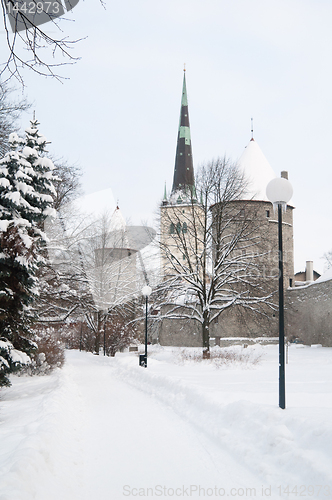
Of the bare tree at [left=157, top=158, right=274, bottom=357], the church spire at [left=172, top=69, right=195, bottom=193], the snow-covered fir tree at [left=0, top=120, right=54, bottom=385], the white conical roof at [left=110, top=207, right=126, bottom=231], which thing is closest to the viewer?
the snow-covered fir tree at [left=0, top=120, right=54, bottom=385]

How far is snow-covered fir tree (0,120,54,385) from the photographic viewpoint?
29.9ft

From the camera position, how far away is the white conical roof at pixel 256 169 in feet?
109

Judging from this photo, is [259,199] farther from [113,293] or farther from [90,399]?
[90,399]

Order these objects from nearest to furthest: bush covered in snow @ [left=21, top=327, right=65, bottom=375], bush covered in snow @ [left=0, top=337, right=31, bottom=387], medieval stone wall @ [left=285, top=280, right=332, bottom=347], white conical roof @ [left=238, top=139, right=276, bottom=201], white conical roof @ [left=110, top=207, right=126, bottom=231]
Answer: bush covered in snow @ [left=0, top=337, right=31, bottom=387] < bush covered in snow @ [left=21, top=327, right=65, bottom=375] < medieval stone wall @ [left=285, top=280, right=332, bottom=347] < white conical roof @ [left=238, top=139, right=276, bottom=201] < white conical roof @ [left=110, top=207, right=126, bottom=231]

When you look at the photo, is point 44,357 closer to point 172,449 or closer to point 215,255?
point 172,449

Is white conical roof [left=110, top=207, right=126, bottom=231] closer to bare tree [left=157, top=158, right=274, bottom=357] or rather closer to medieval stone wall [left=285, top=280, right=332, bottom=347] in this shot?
bare tree [left=157, top=158, right=274, bottom=357]

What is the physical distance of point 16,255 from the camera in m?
9.23

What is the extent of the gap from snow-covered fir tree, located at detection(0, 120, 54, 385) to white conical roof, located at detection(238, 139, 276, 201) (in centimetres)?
2486

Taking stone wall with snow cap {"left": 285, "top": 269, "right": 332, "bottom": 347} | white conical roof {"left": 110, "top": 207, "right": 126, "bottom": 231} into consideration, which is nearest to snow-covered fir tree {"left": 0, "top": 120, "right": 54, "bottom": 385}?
stone wall with snow cap {"left": 285, "top": 269, "right": 332, "bottom": 347}

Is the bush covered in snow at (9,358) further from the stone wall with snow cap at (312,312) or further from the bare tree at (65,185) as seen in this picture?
the stone wall with snow cap at (312,312)

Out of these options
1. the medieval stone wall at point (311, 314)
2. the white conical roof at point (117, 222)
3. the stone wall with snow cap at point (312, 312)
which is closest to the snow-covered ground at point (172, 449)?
the medieval stone wall at point (311, 314)

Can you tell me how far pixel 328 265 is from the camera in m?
49.6

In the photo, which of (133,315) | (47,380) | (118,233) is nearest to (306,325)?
(133,315)

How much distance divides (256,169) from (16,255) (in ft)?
90.3
